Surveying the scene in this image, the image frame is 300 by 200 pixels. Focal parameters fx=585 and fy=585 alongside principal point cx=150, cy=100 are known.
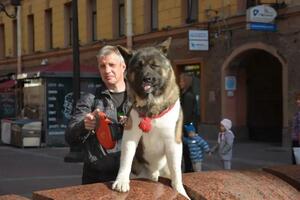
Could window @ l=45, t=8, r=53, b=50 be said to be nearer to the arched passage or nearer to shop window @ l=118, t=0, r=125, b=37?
shop window @ l=118, t=0, r=125, b=37

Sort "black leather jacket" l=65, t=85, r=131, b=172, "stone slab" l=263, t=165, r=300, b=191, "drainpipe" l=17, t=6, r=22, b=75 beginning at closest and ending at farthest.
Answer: "black leather jacket" l=65, t=85, r=131, b=172 → "stone slab" l=263, t=165, r=300, b=191 → "drainpipe" l=17, t=6, r=22, b=75

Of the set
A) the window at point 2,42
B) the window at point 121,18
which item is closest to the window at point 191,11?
the window at point 121,18

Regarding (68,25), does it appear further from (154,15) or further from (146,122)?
(146,122)

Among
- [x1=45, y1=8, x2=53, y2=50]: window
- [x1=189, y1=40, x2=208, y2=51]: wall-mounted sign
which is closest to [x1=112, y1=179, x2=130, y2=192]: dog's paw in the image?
[x1=189, y1=40, x2=208, y2=51]: wall-mounted sign

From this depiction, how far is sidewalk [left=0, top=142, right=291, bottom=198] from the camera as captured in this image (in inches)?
418

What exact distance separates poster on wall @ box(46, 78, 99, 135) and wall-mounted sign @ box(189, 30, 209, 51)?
349 centimetres

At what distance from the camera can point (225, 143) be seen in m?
10.6

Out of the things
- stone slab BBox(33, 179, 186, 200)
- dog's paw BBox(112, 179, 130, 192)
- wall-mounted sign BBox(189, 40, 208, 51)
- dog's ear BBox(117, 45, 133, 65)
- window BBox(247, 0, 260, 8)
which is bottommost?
stone slab BBox(33, 179, 186, 200)

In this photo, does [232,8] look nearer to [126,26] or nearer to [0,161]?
[126,26]

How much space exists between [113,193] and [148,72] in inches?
26.7

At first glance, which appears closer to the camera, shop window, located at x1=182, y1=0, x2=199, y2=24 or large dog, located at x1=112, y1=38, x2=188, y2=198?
large dog, located at x1=112, y1=38, x2=188, y2=198

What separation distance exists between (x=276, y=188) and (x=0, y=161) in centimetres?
1197

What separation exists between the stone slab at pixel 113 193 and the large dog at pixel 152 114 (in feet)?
0.19

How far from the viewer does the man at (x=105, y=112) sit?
3.68 meters
